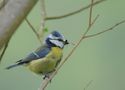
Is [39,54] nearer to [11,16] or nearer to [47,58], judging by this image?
[47,58]

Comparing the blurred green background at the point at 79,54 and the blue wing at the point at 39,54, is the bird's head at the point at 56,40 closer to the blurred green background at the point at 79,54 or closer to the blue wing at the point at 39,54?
the blue wing at the point at 39,54

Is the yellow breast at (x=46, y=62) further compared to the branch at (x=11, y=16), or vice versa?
the yellow breast at (x=46, y=62)

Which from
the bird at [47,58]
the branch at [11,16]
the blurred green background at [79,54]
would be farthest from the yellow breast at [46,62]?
the blurred green background at [79,54]

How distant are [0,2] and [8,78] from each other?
4.53 m

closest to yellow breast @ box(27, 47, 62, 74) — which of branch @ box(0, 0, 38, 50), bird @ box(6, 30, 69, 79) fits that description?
bird @ box(6, 30, 69, 79)

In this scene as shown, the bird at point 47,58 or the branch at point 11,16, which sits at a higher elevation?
the branch at point 11,16

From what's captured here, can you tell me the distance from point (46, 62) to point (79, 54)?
449 cm

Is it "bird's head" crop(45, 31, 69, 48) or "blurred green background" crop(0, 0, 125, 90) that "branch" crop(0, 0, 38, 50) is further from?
"blurred green background" crop(0, 0, 125, 90)

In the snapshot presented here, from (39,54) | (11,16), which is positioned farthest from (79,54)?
(11,16)

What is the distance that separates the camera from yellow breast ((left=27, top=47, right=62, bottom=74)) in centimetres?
303

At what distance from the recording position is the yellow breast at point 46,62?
9.93 ft

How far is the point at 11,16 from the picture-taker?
4.80 feet

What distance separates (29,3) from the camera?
1490 millimetres

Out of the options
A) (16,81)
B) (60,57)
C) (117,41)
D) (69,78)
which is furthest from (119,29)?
(60,57)
